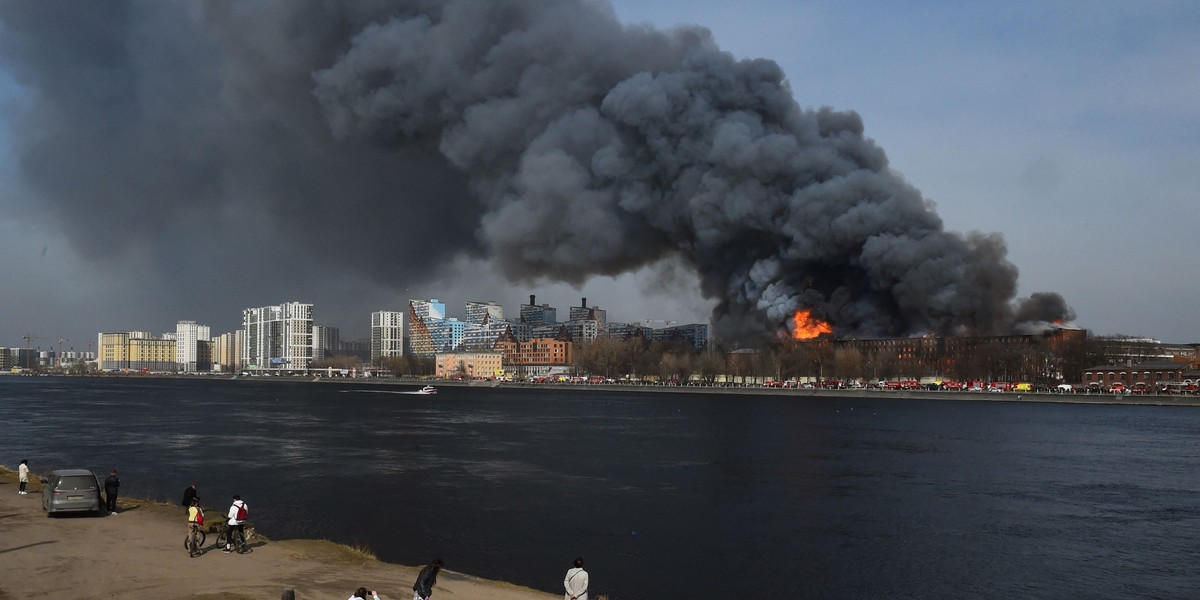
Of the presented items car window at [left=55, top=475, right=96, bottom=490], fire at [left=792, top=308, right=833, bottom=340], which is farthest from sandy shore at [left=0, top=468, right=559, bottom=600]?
fire at [left=792, top=308, right=833, bottom=340]

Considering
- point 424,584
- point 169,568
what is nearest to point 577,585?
point 424,584

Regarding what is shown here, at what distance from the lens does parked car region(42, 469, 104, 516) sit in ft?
71.2

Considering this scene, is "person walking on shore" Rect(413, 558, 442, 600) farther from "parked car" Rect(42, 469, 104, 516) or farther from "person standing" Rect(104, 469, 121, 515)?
"person standing" Rect(104, 469, 121, 515)

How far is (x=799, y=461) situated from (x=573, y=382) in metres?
127

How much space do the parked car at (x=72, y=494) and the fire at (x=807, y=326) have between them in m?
85.6

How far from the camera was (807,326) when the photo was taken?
104 m

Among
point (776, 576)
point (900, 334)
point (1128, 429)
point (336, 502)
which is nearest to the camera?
point (776, 576)

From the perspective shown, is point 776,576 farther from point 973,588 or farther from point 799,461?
point 799,461

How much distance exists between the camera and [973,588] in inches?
790

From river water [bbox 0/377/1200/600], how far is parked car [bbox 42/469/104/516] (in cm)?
411

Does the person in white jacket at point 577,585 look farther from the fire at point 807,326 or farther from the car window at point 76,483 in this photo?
the fire at point 807,326

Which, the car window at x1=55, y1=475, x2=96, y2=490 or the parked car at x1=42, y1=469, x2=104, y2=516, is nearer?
the parked car at x1=42, y1=469, x2=104, y2=516

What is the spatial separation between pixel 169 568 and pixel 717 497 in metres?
18.7

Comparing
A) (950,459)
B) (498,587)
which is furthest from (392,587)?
(950,459)
